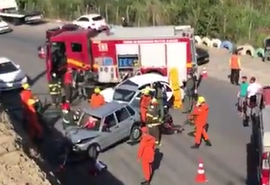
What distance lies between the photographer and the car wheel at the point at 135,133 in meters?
20.7

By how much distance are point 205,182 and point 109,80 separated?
9.02 meters

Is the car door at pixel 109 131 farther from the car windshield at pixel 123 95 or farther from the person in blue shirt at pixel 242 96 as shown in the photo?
the person in blue shirt at pixel 242 96

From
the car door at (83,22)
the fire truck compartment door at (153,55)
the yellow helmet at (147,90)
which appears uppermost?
the fire truck compartment door at (153,55)

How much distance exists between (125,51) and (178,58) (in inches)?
76.9

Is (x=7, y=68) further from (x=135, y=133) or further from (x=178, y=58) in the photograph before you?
(x=135, y=133)

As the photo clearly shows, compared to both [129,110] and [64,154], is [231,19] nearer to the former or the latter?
[129,110]

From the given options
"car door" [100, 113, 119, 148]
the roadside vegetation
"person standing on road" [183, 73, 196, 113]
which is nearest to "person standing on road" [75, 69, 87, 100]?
"person standing on road" [183, 73, 196, 113]

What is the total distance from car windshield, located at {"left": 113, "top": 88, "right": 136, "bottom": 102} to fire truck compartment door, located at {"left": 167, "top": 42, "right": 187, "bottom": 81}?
10.2 feet

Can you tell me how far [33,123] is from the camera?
20.8 metres

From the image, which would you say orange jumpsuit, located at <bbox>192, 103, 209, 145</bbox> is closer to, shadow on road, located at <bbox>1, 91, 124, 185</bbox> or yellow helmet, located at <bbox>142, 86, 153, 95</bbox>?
yellow helmet, located at <bbox>142, 86, 153, 95</bbox>

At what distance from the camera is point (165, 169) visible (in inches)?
740

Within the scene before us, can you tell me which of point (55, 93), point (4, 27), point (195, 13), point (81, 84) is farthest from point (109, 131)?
point (4, 27)

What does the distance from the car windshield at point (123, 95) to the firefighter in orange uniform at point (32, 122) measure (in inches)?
113

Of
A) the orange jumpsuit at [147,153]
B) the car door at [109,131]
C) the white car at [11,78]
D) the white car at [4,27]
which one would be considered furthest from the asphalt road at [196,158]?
the white car at [4,27]
